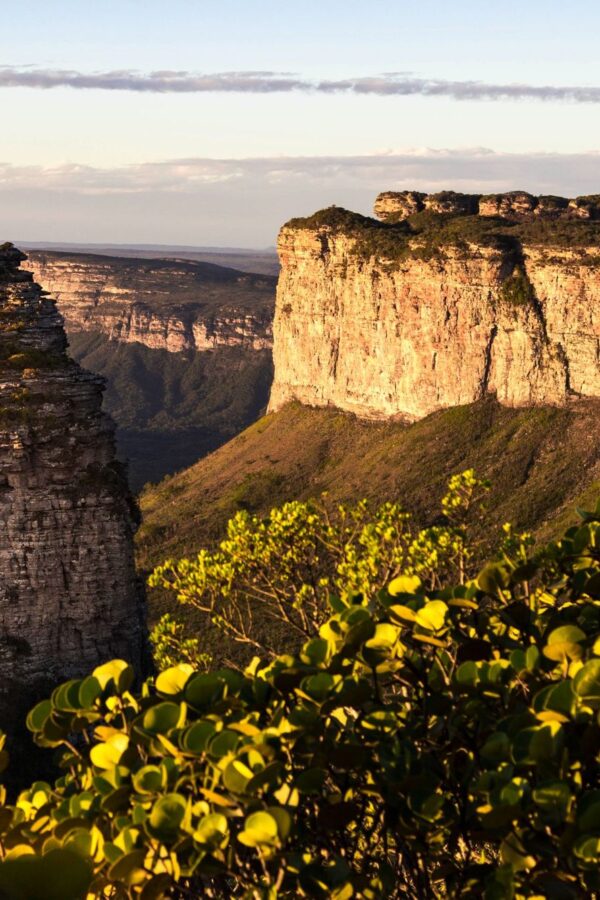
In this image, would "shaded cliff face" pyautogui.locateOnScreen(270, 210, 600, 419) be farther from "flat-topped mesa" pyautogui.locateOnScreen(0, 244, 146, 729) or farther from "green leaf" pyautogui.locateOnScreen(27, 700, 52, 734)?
"green leaf" pyautogui.locateOnScreen(27, 700, 52, 734)

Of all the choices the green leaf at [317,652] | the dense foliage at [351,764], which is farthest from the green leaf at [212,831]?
the green leaf at [317,652]

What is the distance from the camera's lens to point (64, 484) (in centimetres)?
3781

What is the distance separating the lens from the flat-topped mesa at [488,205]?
505ft

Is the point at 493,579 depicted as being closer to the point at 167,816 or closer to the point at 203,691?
the point at 203,691

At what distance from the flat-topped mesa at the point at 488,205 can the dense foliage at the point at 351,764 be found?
14436 cm

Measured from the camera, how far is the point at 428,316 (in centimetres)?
14088

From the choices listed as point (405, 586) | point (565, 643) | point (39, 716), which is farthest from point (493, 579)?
point (39, 716)

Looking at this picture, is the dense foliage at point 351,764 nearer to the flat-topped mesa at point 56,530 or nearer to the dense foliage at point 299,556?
the dense foliage at point 299,556

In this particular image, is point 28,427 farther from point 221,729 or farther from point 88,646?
point 221,729

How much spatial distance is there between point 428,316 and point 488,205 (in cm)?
2950

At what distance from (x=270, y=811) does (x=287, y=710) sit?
10.7ft

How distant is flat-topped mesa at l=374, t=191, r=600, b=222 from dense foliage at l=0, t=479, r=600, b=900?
144361 millimetres

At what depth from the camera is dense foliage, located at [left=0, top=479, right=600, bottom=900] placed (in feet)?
41.9

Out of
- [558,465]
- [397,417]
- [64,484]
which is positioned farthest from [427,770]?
[397,417]
